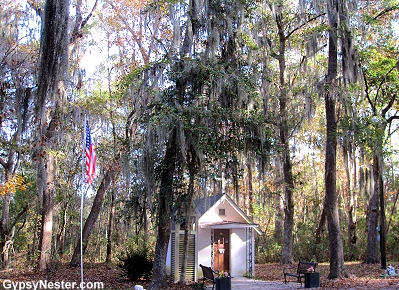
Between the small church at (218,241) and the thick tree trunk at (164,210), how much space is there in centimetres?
250

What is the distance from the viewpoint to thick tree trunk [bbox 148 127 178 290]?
36.6ft

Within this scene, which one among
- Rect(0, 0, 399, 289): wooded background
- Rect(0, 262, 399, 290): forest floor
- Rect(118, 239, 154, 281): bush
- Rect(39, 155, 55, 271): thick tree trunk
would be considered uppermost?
Rect(0, 0, 399, 289): wooded background

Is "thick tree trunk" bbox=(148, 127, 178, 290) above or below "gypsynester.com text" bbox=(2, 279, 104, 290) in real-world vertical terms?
above

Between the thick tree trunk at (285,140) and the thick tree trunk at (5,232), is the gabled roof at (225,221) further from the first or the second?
the thick tree trunk at (5,232)

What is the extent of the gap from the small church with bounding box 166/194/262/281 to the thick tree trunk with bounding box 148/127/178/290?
2503 mm

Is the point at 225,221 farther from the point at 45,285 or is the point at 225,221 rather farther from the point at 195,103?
the point at 45,285

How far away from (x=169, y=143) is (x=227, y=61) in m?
3.63

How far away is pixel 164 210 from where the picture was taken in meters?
11.4

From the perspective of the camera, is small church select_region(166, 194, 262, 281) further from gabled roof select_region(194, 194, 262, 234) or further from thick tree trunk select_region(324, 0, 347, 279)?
thick tree trunk select_region(324, 0, 347, 279)

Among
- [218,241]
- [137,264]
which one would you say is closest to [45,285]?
[137,264]

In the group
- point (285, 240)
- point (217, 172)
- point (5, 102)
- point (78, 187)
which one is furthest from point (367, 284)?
point (78, 187)

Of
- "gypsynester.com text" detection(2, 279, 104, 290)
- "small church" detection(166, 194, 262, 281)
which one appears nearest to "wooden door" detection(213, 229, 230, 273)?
"small church" detection(166, 194, 262, 281)

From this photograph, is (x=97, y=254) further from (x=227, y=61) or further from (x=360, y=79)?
(x=360, y=79)

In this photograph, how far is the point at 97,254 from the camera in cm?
2406
